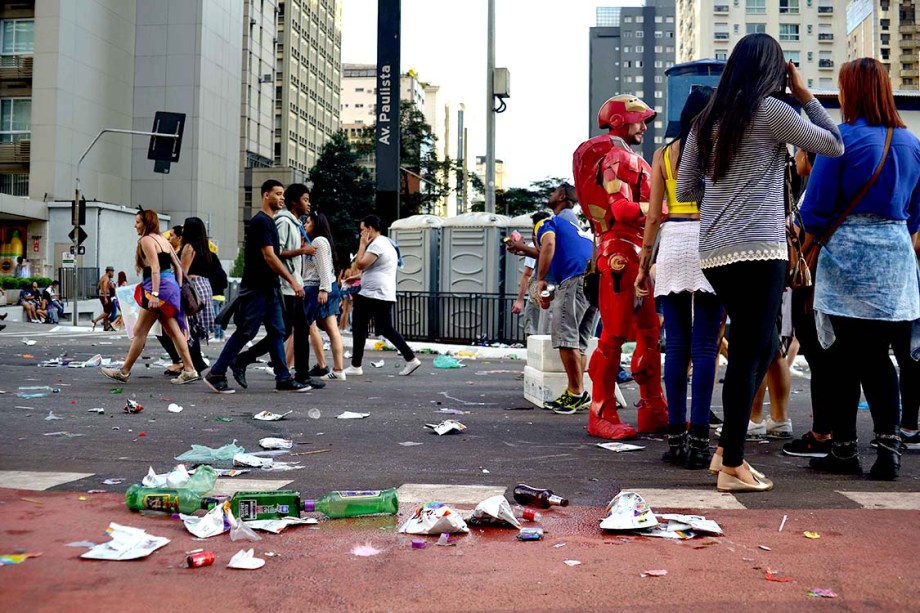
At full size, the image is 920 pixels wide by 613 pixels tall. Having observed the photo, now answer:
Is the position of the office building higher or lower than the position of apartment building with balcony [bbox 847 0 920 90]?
higher

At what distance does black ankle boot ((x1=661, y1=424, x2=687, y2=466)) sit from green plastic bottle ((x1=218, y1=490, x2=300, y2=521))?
230 cm

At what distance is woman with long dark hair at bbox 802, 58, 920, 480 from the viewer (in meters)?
5.17

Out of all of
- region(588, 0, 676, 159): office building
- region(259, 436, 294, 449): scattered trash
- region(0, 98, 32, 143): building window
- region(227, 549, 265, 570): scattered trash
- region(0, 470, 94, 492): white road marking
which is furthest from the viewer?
region(588, 0, 676, 159): office building

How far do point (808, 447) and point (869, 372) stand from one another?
99 centimetres

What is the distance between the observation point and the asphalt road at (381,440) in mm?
5012

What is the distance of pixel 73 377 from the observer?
38.7 ft

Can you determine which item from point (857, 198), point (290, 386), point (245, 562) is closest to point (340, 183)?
point (290, 386)

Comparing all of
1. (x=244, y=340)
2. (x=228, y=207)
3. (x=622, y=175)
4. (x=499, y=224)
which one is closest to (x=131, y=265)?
(x=228, y=207)

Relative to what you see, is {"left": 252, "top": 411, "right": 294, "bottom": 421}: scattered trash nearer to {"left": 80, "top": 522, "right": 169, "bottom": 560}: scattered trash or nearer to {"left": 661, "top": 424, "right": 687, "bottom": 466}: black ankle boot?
{"left": 661, "top": 424, "right": 687, "bottom": 466}: black ankle boot

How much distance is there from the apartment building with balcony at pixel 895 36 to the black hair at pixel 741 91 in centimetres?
12219

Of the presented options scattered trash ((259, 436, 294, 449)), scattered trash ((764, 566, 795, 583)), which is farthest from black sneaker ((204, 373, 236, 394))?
scattered trash ((764, 566, 795, 583))

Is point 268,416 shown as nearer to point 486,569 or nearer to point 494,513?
point 494,513

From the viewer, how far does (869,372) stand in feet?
17.1

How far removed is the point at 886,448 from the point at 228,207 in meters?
64.0
